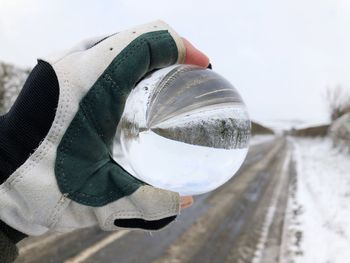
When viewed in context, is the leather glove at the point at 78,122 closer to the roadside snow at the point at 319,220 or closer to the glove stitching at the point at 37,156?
the glove stitching at the point at 37,156

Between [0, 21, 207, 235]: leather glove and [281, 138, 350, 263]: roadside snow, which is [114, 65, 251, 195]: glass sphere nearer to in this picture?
[0, 21, 207, 235]: leather glove

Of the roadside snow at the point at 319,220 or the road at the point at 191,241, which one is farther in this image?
the roadside snow at the point at 319,220

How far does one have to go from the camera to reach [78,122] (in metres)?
0.93

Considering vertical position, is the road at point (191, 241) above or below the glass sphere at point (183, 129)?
below

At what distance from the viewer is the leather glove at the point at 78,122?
0.92m

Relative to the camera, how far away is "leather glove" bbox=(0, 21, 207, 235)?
36.4 inches

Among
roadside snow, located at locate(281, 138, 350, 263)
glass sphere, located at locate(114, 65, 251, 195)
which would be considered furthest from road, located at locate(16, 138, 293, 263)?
glass sphere, located at locate(114, 65, 251, 195)

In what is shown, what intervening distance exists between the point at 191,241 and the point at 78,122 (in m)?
5.21

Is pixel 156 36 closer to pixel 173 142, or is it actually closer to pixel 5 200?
pixel 173 142

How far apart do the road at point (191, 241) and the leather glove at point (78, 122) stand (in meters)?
4.07

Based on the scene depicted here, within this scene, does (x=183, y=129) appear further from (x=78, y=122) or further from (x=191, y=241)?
(x=191, y=241)

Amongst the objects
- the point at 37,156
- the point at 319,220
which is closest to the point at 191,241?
A: the point at 319,220

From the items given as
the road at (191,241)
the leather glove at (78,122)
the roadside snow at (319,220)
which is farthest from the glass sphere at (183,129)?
the roadside snow at (319,220)

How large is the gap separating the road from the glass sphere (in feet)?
13.9
